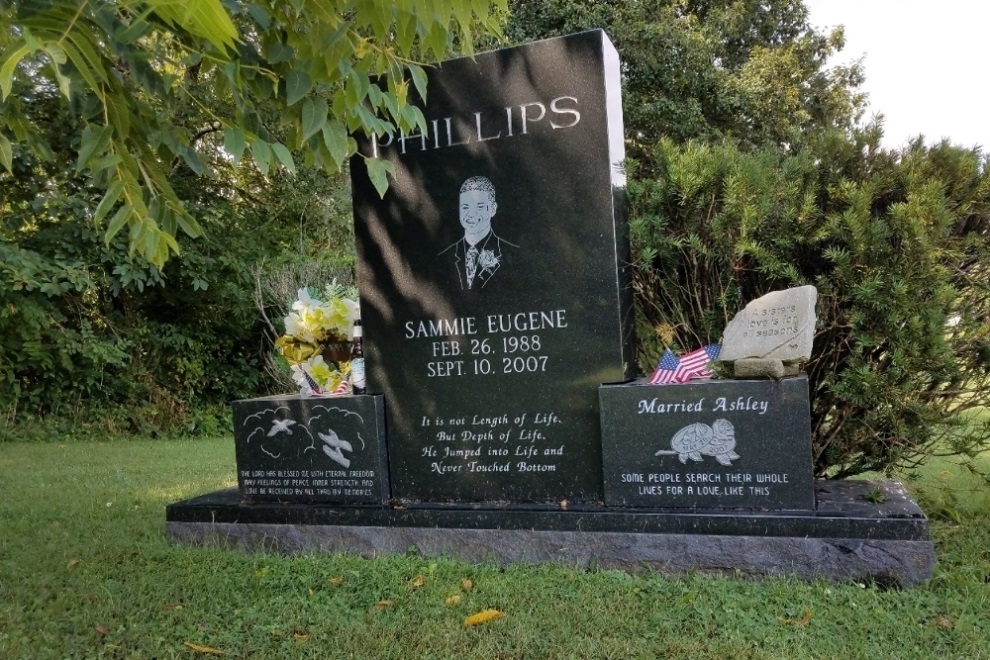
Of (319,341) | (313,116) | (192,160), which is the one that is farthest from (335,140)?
(319,341)

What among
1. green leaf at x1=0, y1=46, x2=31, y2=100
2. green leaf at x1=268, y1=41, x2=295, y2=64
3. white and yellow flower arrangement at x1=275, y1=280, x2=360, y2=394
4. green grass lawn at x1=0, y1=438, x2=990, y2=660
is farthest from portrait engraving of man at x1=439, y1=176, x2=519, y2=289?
green leaf at x1=0, y1=46, x2=31, y2=100

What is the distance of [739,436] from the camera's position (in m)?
3.39

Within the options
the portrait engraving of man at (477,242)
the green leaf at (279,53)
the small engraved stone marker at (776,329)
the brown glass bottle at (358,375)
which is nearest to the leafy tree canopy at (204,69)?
the green leaf at (279,53)

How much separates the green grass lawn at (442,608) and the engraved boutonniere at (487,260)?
4.87 ft

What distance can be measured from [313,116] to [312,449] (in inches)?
85.4

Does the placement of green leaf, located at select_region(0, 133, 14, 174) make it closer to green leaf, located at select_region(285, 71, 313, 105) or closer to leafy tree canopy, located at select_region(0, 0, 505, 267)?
leafy tree canopy, located at select_region(0, 0, 505, 267)

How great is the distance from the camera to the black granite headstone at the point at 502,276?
3.74 metres

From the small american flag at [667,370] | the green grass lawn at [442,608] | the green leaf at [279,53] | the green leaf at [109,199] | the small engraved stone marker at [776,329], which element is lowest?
the green grass lawn at [442,608]

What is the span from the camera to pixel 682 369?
3.62 meters

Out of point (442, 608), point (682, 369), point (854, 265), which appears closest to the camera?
point (442, 608)

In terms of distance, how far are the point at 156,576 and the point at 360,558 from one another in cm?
97

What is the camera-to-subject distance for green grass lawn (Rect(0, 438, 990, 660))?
274 centimetres

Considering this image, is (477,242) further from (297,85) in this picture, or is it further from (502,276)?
(297,85)

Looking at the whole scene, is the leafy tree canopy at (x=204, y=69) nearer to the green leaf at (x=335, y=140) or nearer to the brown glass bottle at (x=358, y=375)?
the green leaf at (x=335, y=140)
